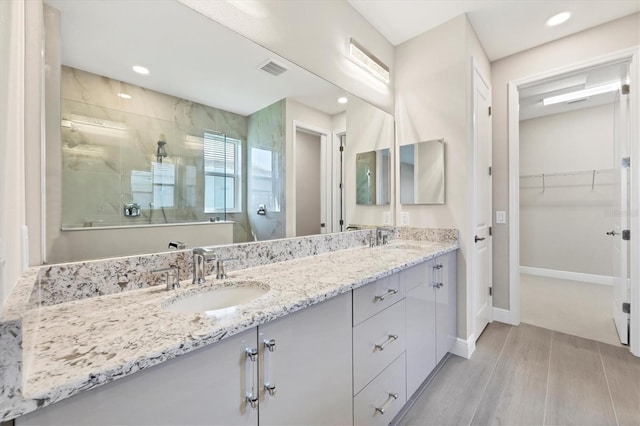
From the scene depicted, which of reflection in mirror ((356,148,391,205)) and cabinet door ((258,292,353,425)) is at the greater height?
reflection in mirror ((356,148,391,205))

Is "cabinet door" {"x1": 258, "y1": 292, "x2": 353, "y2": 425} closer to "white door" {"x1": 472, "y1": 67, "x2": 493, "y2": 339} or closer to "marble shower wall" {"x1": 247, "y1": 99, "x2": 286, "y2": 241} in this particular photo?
"marble shower wall" {"x1": 247, "y1": 99, "x2": 286, "y2": 241}

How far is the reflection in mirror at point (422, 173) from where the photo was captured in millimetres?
2279

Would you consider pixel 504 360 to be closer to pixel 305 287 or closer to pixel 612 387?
pixel 612 387

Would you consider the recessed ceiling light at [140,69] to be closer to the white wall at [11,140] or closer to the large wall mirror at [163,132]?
the large wall mirror at [163,132]

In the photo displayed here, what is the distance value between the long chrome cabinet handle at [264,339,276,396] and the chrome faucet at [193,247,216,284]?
1.54ft

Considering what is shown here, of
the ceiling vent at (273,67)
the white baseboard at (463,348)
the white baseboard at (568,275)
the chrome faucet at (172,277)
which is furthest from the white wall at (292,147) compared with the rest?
the white baseboard at (568,275)

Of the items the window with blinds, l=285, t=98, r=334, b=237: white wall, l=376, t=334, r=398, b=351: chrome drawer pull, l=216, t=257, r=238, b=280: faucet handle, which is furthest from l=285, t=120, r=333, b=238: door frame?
l=376, t=334, r=398, b=351: chrome drawer pull

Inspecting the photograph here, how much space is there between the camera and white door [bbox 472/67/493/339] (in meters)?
2.30

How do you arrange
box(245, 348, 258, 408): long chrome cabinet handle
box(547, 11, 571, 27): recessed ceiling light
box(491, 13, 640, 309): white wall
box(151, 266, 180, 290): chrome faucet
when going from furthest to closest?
box(491, 13, 640, 309): white wall
box(547, 11, 571, 27): recessed ceiling light
box(151, 266, 180, 290): chrome faucet
box(245, 348, 258, 408): long chrome cabinet handle

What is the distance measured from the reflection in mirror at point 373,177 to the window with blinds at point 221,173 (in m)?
1.14

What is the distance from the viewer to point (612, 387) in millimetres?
1739

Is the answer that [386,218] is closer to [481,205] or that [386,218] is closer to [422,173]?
[422,173]

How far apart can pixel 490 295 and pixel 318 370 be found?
2.54 m

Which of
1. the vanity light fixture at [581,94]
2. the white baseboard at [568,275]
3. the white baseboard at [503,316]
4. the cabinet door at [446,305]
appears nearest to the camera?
the cabinet door at [446,305]
